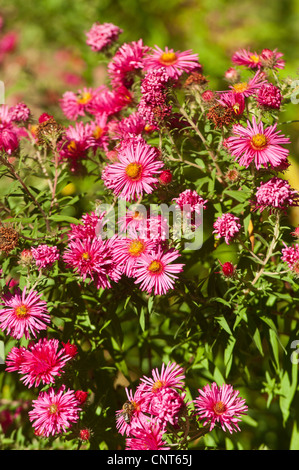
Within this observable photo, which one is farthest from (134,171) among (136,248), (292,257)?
(292,257)

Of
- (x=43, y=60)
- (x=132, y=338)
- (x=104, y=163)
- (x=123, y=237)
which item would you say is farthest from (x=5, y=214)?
(x=43, y=60)

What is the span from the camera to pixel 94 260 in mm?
1136

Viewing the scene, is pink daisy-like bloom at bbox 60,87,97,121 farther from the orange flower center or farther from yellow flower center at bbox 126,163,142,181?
the orange flower center

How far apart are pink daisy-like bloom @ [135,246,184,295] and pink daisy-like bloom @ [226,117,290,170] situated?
0.27m

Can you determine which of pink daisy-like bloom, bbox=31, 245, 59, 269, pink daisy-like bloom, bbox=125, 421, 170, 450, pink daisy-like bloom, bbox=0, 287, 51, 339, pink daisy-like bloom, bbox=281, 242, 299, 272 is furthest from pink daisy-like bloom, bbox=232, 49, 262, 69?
pink daisy-like bloom, bbox=125, 421, 170, 450

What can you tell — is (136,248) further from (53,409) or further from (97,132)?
(97,132)

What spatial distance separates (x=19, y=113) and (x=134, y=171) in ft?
1.79

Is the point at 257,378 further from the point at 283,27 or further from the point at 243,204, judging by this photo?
the point at 283,27

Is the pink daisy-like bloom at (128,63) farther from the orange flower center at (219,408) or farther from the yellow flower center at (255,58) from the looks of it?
the orange flower center at (219,408)

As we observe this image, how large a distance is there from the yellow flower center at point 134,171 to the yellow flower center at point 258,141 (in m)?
0.26

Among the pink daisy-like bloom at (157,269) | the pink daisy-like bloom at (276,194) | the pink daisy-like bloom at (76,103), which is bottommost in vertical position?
the pink daisy-like bloom at (157,269)

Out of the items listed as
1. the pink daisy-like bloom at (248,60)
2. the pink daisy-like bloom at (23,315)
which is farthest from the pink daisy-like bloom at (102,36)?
the pink daisy-like bloom at (23,315)

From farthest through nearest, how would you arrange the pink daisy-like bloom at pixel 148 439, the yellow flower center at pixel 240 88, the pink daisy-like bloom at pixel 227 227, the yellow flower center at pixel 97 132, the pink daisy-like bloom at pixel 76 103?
the pink daisy-like bloom at pixel 76 103
the yellow flower center at pixel 97 132
the yellow flower center at pixel 240 88
the pink daisy-like bloom at pixel 227 227
the pink daisy-like bloom at pixel 148 439

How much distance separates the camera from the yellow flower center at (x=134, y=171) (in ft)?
3.66
